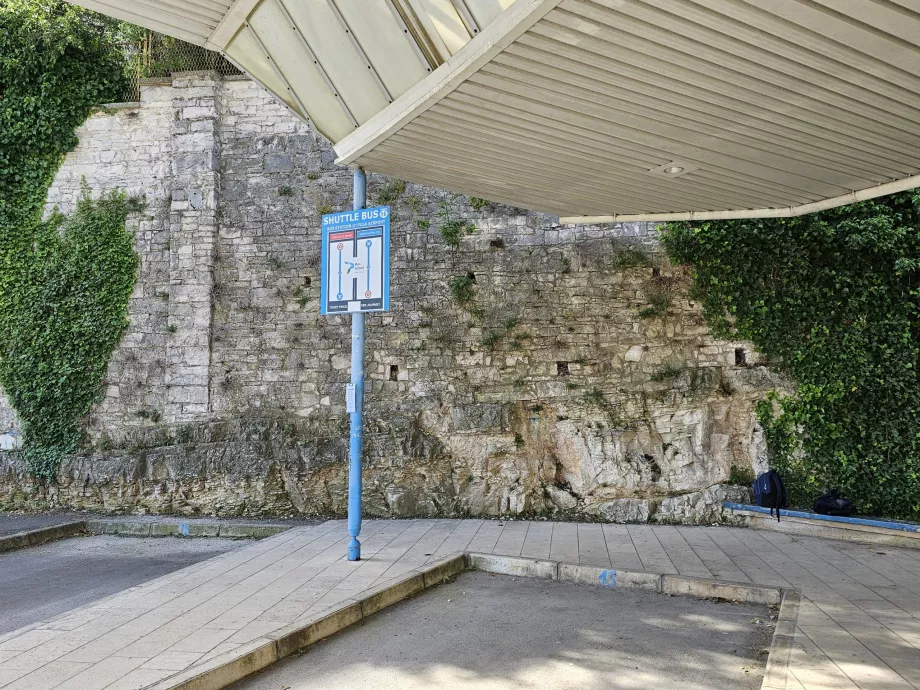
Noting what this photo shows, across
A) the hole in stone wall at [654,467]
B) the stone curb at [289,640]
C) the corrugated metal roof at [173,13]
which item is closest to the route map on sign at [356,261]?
the corrugated metal roof at [173,13]

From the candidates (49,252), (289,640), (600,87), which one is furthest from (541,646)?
(49,252)

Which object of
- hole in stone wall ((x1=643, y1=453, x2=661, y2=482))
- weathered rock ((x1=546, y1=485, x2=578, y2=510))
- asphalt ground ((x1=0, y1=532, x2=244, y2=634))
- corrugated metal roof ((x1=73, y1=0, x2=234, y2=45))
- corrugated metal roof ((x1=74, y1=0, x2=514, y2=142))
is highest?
corrugated metal roof ((x1=73, y1=0, x2=234, y2=45))

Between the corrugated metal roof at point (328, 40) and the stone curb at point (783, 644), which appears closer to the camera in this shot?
the stone curb at point (783, 644)

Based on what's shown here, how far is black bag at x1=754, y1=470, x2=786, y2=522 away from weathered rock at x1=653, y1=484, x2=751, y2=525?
0.29 m

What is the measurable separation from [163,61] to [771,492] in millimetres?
10210

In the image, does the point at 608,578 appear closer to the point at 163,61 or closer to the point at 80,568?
the point at 80,568

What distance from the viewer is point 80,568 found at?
650 centimetres

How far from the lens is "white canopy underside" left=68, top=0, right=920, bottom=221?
3.61 m

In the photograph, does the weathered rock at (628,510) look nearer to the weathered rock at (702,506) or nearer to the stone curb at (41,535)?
the weathered rock at (702,506)

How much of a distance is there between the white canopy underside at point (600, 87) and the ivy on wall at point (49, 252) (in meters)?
5.29

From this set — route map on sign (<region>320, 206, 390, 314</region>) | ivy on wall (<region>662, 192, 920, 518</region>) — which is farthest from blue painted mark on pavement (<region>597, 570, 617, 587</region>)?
ivy on wall (<region>662, 192, 920, 518</region>)

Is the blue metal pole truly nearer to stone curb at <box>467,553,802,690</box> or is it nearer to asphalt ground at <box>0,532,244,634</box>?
stone curb at <box>467,553,802,690</box>

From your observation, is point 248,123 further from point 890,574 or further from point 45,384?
point 890,574

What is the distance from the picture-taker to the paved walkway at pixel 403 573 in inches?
139
